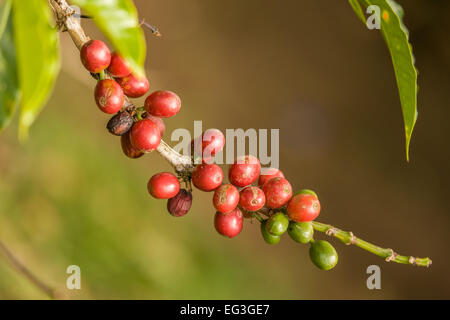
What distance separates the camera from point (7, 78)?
20.5 inches

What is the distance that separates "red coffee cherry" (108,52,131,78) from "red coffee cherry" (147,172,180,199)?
18cm

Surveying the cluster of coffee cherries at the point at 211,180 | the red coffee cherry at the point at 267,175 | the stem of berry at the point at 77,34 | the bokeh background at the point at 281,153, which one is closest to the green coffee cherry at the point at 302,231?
the cluster of coffee cherries at the point at 211,180

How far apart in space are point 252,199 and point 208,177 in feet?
0.28

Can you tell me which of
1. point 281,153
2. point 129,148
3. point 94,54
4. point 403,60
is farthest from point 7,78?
point 281,153

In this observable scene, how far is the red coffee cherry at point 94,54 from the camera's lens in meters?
0.59

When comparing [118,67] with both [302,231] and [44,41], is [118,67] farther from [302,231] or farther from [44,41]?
[302,231]

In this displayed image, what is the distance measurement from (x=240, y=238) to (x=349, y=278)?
1084 mm

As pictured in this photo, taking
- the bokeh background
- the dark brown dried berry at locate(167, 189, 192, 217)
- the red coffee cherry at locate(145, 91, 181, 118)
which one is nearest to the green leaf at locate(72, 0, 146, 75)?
the red coffee cherry at locate(145, 91, 181, 118)

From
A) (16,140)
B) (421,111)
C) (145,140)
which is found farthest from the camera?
(421,111)

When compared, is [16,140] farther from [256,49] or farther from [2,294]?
[256,49]

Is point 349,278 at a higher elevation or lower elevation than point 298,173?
lower

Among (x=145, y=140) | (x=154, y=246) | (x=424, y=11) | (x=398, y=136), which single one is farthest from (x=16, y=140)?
(x=424, y=11)

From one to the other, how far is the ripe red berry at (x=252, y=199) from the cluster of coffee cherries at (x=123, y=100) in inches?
6.9

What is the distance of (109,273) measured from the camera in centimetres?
252
